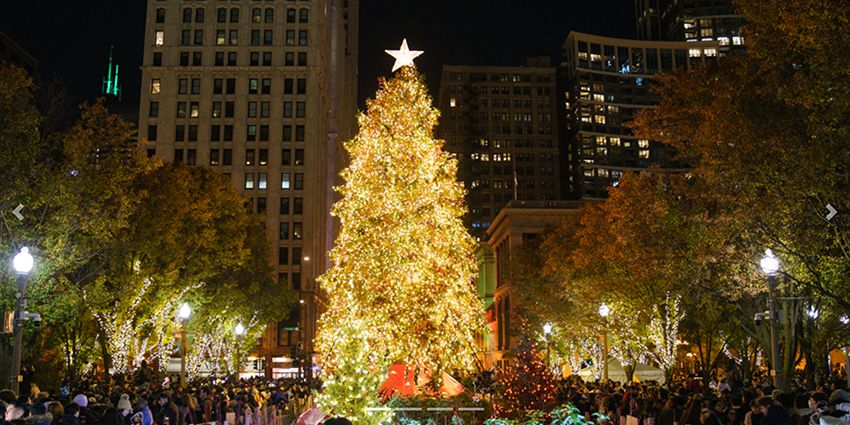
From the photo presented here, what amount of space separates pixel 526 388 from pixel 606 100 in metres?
153

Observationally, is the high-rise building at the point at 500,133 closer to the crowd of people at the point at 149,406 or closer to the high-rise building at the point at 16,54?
the high-rise building at the point at 16,54

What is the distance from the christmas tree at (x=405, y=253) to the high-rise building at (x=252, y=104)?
6460cm

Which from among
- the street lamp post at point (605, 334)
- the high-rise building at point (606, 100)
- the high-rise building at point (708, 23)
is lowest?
the street lamp post at point (605, 334)

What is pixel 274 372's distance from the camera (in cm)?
8894

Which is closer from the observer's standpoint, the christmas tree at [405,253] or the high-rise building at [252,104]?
the christmas tree at [405,253]

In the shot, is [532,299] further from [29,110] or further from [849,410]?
[849,410]

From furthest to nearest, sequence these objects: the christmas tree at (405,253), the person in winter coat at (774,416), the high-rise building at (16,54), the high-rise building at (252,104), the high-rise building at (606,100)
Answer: the high-rise building at (606,100) < the high-rise building at (252,104) < the high-rise building at (16,54) < the christmas tree at (405,253) < the person in winter coat at (774,416)

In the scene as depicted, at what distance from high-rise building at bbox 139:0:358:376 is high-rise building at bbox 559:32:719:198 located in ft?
256

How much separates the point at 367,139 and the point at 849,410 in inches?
874

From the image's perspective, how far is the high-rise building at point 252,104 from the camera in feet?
314

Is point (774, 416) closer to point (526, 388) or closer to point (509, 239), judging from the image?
point (526, 388)

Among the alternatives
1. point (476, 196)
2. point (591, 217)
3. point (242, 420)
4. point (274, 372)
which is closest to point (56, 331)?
point (242, 420)

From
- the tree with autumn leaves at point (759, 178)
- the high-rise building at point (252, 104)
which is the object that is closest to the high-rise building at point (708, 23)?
the high-rise building at point (252, 104)

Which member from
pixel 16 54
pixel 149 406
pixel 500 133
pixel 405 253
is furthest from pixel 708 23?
pixel 149 406
